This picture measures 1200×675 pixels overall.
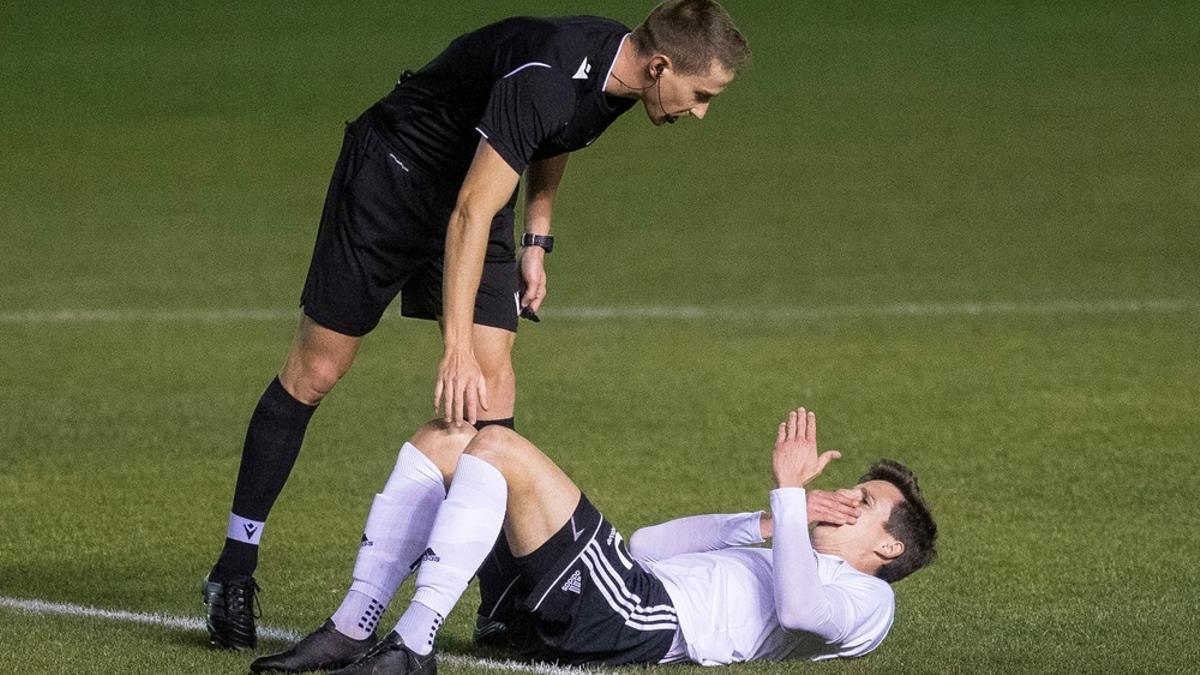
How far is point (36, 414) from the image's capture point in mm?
10352

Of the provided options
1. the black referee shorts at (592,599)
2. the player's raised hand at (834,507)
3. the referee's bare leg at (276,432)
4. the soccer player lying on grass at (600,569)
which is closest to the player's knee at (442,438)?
the soccer player lying on grass at (600,569)

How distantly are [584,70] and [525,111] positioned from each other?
0.78ft

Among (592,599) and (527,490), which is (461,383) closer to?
(527,490)

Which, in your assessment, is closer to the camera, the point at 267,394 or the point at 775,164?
the point at 267,394

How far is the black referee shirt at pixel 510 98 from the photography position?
5711mm

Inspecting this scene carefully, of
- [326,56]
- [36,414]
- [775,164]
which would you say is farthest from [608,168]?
[36,414]

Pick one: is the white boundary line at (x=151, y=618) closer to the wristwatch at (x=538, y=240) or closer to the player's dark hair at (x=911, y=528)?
the player's dark hair at (x=911, y=528)

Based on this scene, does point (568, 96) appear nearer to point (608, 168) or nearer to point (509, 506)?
point (509, 506)

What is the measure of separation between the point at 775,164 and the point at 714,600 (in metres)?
14.5

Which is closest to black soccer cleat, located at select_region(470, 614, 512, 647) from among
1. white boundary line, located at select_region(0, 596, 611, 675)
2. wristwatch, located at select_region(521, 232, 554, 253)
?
white boundary line, located at select_region(0, 596, 611, 675)

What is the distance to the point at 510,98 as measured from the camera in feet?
18.8

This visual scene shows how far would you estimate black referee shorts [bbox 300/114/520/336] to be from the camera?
249 inches

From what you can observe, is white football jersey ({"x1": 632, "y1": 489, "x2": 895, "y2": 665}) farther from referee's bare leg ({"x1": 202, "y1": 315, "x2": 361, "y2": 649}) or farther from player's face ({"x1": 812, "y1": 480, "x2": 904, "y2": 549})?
referee's bare leg ({"x1": 202, "y1": 315, "x2": 361, "y2": 649})

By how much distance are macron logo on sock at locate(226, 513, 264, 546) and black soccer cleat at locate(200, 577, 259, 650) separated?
0.19 metres
